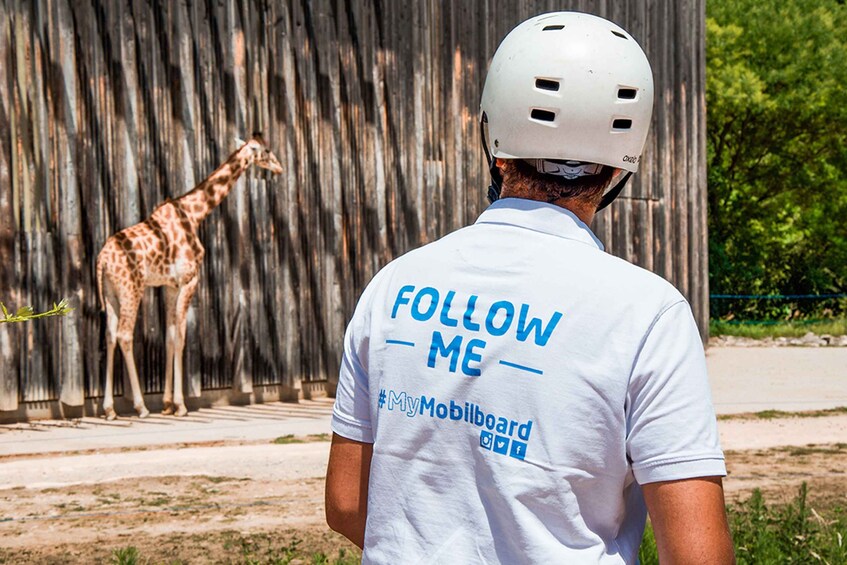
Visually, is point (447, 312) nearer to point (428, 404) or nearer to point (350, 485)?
point (428, 404)

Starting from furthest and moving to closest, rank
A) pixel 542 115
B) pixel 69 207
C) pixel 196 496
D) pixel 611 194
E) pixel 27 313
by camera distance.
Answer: pixel 69 207 → pixel 196 496 → pixel 27 313 → pixel 611 194 → pixel 542 115

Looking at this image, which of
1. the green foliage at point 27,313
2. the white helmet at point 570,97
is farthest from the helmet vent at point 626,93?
the green foliage at point 27,313

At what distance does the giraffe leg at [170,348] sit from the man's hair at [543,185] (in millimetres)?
10289

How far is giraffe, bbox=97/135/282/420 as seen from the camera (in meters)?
11.7

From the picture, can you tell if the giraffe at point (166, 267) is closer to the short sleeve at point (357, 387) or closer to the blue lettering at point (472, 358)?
the short sleeve at point (357, 387)

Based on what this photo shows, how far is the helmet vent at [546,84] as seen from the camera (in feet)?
7.16

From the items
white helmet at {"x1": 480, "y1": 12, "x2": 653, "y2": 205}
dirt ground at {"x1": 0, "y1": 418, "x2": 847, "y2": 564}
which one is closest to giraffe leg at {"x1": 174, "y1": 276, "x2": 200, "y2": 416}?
dirt ground at {"x1": 0, "y1": 418, "x2": 847, "y2": 564}

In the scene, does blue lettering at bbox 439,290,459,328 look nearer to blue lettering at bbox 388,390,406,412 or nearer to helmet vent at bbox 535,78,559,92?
blue lettering at bbox 388,390,406,412

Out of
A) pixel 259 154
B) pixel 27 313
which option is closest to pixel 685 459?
pixel 27 313

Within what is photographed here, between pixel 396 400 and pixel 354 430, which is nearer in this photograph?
pixel 396 400

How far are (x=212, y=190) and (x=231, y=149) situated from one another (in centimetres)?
59

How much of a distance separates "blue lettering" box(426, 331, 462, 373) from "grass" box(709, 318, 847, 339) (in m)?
22.0

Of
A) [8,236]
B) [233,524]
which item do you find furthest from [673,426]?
[8,236]

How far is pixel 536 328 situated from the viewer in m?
1.88
